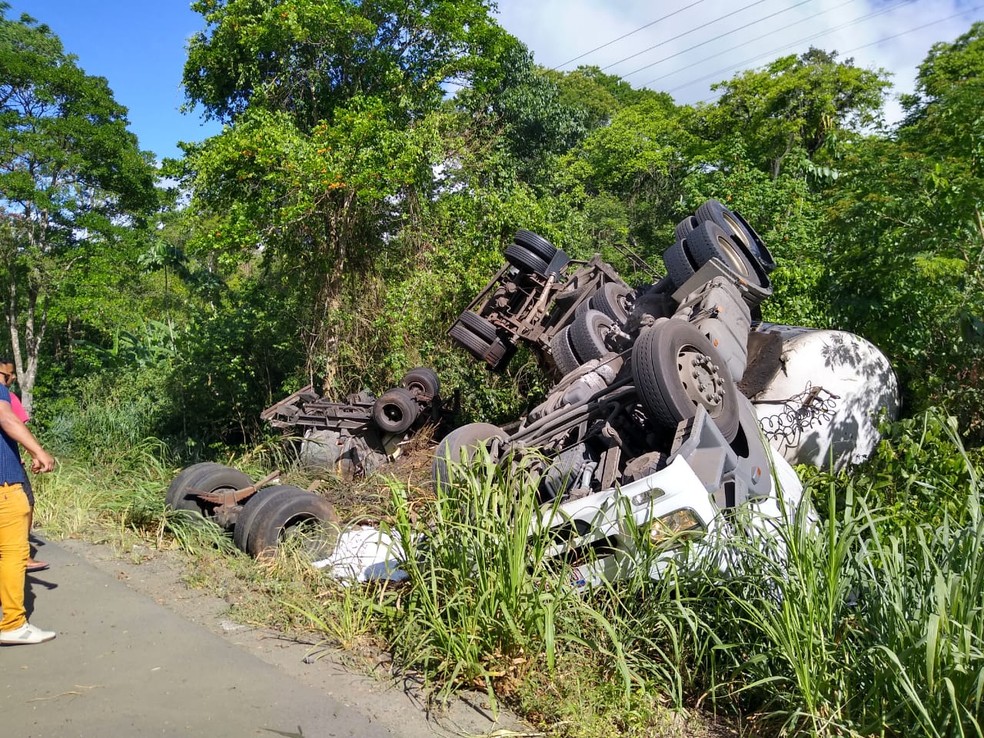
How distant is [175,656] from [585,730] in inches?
90.1

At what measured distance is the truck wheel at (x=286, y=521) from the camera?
6168 millimetres

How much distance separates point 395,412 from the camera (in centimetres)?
949

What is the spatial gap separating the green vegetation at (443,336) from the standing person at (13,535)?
122 cm

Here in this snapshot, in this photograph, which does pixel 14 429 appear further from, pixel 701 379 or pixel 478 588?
pixel 701 379

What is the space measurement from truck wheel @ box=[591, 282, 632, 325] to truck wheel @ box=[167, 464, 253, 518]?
3.95 meters

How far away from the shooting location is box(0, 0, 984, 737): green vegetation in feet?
11.9

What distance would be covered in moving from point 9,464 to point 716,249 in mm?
6064

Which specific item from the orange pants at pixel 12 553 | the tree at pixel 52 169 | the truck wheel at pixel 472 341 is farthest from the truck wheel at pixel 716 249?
the tree at pixel 52 169

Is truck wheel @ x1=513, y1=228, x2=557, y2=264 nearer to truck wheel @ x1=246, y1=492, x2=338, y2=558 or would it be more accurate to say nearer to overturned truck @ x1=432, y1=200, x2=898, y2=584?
overturned truck @ x1=432, y1=200, x2=898, y2=584

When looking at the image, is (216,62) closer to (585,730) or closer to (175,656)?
(175,656)

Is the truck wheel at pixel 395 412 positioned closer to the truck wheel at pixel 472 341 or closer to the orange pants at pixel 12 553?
the truck wheel at pixel 472 341

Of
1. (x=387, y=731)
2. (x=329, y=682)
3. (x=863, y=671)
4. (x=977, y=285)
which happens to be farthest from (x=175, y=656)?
(x=977, y=285)

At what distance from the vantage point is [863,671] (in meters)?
3.44

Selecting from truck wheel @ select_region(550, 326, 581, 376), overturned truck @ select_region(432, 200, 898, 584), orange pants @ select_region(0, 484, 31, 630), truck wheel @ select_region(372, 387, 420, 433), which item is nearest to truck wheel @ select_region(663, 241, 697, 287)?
overturned truck @ select_region(432, 200, 898, 584)
